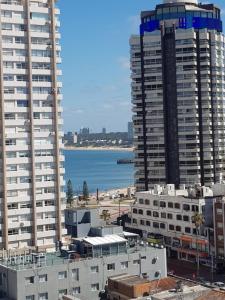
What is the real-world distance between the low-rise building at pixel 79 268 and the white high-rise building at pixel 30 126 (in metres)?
11.3

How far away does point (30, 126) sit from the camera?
237ft

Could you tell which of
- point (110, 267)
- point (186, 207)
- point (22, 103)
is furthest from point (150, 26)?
point (110, 267)

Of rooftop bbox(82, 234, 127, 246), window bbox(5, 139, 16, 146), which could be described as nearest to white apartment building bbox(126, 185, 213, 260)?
rooftop bbox(82, 234, 127, 246)

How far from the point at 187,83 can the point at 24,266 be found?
76.5m

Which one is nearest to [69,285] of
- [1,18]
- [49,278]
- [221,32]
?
[49,278]

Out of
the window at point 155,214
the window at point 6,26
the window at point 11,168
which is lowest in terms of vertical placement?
the window at point 155,214

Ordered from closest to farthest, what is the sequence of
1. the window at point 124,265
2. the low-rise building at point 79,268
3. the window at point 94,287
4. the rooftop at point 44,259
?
1. the low-rise building at point 79,268
2. the rooftop at point 44,259
3. the window at point 94,287
4. the window at point 124,265

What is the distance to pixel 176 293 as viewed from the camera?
47.0 m

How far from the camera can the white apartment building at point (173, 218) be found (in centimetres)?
8844

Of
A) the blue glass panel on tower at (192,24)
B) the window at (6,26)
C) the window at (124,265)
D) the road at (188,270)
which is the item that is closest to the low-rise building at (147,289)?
the window at (124,265)

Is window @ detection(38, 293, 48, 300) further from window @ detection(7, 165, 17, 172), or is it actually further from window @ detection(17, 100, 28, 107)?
window @ detection(17, 100, 28, 107)

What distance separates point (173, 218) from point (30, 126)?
31055 mm

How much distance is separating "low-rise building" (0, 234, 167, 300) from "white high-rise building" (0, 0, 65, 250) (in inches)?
445

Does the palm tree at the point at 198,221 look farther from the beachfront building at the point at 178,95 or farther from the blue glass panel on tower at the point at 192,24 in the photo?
the blue glass panel on tower at the point at 192,24
